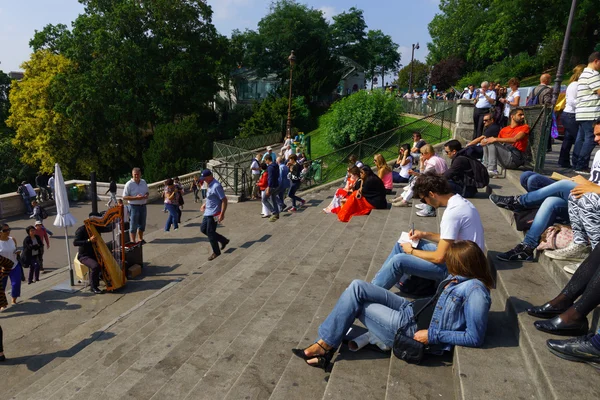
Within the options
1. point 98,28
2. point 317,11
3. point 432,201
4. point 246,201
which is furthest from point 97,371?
point 317,11

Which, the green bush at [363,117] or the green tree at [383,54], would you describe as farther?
the green tree at [383,54]

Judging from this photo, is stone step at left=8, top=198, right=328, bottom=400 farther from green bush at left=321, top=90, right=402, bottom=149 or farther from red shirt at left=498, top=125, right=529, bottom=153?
green bush at left=321, top=90, right=402, bottom=149

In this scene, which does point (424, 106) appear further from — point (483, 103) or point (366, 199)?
point (366, 199)

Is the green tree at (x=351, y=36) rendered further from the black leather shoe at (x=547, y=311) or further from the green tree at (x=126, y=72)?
the black leather shoe at (x=547, y=311)

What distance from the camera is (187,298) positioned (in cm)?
657

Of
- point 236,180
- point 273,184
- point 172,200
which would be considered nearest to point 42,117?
point 236,180

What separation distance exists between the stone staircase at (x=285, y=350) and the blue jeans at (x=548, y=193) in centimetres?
57

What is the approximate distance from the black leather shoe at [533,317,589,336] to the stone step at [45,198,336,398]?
11.4 ft

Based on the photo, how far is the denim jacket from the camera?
11.2ft

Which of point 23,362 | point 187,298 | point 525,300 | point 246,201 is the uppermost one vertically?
point 525,300

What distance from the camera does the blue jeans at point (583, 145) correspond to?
25.8 ft

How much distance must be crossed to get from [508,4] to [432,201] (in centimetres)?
3864

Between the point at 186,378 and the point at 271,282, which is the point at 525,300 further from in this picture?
the point at 271,282

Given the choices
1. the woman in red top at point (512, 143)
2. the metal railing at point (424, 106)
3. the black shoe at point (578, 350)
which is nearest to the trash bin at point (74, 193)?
the metal railing at point (424, 106)
